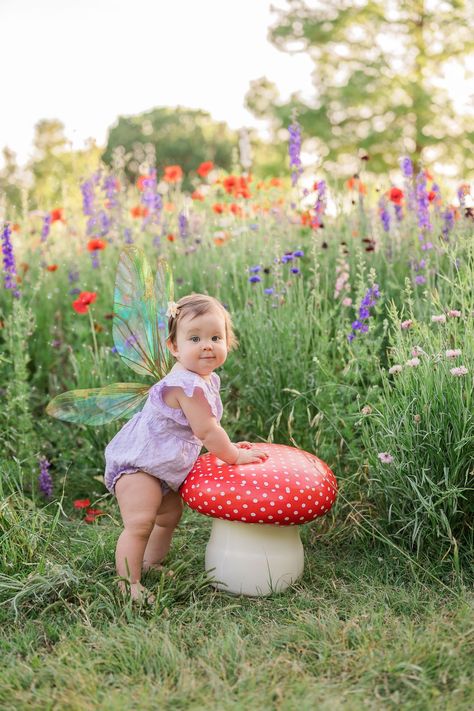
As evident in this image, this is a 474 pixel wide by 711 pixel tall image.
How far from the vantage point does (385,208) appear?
4.81m

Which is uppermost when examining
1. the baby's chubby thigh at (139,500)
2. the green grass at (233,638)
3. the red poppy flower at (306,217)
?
the red poppy flower at (306,217)

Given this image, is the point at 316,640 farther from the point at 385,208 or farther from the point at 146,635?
the point at 385,208

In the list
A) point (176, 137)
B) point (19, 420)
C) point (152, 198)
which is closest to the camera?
point (19, 420)

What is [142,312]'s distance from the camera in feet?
10.7

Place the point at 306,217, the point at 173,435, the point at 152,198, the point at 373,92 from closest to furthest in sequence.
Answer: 1. the point at 173,435
2. the point at 306,217
3. the point at 152,198
4. the point at 373,92

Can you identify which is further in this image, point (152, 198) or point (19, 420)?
point (152, 198)

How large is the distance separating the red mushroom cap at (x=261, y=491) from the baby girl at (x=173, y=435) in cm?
8

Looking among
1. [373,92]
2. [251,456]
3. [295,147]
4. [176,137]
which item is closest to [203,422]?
[251,456]

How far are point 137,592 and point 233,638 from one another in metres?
0.46

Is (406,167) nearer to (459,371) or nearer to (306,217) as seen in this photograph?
(306,217)

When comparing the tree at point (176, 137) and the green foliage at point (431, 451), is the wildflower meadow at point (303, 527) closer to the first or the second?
the green foliage at point (431, 451)

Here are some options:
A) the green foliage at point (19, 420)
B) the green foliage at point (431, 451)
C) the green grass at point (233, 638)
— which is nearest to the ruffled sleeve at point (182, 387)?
the green grass at point (233, 638)

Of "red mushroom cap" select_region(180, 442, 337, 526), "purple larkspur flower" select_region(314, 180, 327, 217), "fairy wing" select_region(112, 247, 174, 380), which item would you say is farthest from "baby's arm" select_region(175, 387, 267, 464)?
"purple larkspur flower" select_region(314, 180, 327, 217)

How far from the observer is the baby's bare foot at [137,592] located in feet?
9.05
